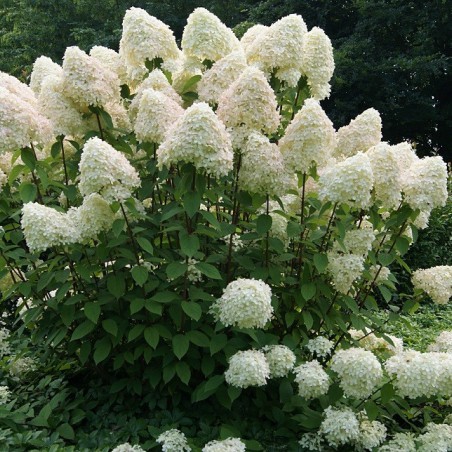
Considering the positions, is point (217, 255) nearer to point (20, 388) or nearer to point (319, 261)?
point (319, 261)

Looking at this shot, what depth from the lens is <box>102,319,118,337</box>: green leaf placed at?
3.38 m

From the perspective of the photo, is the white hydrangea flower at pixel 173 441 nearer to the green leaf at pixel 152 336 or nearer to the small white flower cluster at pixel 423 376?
the green leaf at pixel 152 336

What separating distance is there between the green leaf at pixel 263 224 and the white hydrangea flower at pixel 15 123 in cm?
127

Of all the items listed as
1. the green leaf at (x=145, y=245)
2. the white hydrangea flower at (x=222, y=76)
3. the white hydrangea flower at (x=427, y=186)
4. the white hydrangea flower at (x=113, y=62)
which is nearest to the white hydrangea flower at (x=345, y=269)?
the white hydrangea flower at (x=427, y=186)

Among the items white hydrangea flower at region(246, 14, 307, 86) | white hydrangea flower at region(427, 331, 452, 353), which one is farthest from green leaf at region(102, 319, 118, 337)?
white hydrangea flower at region(427, 331, 452, 353)

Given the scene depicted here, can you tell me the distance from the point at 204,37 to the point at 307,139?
1.03 meters

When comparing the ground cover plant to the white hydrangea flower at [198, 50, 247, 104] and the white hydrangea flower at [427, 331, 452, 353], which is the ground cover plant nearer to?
the white hydrangea flower at [198, 50, 247, 104]

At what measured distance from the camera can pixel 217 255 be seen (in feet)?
11.4

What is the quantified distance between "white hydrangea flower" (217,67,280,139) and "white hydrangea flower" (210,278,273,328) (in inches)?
32.2

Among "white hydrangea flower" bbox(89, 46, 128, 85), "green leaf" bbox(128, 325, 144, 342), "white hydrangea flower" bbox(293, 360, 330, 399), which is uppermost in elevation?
"white hydrangea flower" bbox(89, 46, 128, 85)

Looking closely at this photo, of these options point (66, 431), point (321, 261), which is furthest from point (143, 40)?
point (66, 431)

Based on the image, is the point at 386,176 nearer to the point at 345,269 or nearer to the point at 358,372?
the point at 345,269

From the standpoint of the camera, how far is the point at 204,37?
148 inches

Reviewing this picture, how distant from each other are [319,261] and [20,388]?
2199 mm
